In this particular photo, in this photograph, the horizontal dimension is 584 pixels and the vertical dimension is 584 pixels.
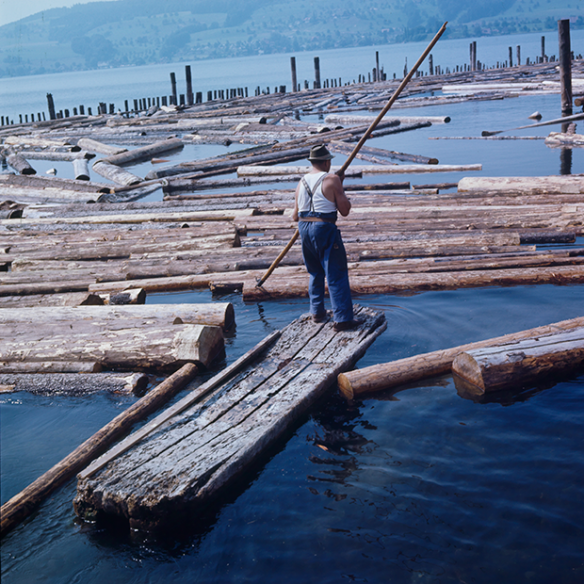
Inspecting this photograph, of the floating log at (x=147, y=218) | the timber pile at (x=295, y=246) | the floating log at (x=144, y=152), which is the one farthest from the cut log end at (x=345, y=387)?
the floating log at (x=144, y=152)

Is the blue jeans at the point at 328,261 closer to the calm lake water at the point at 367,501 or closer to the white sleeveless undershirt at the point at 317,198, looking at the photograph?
the white sleeveless undershirt at the point at 317,198

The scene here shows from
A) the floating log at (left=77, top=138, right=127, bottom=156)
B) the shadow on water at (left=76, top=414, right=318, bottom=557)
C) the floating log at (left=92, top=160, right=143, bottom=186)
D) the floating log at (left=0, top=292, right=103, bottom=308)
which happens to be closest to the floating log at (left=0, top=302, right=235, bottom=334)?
the floating log at (left=0, top=292, right=103, bottom=308)

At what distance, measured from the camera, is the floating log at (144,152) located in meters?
25.7

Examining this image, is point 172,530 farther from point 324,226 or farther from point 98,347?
point 324,226

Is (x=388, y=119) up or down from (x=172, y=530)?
up

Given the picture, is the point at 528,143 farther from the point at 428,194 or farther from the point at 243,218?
the point at 243,218

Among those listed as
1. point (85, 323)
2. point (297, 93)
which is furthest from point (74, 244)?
point (297, 93)

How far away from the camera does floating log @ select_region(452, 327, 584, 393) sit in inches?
237

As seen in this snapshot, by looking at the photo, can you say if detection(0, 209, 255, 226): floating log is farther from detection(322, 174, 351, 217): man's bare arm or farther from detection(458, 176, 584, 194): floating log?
detection(322, 174, 351, 217): man's bare arm

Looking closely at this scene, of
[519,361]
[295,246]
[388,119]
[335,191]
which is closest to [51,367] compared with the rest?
[335,191]

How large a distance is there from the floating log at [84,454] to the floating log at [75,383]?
47 cm

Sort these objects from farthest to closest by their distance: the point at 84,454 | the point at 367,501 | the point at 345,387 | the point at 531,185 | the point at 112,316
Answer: the point at 531,185 → the point at 112,316 → the point at 345,387 → the point at 84,454 → the point at 367,501

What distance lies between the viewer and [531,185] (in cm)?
1295

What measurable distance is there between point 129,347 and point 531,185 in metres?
9.86
